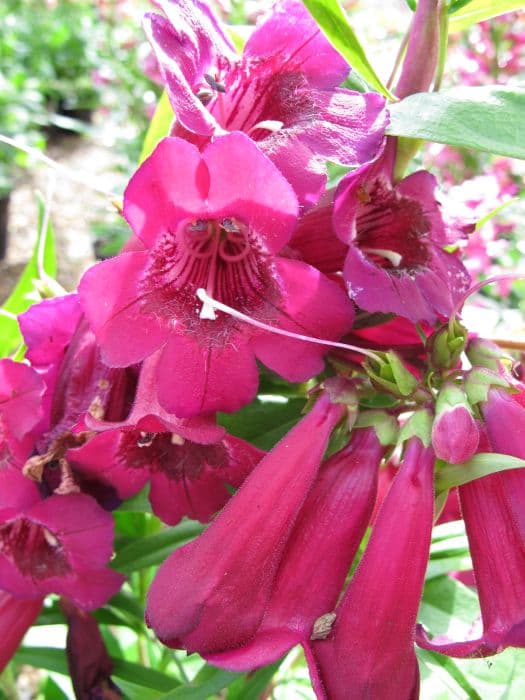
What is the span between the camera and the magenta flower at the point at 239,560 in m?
0.40

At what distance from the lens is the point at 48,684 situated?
87 centimetres

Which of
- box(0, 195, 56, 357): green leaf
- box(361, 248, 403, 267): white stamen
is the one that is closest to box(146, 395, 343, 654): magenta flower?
box(361, 248, 403, 267): white stamen

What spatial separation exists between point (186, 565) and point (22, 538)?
213mm

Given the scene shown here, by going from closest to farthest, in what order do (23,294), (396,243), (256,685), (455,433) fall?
(455,433)
(396,243)
(256,685)
(23,294)

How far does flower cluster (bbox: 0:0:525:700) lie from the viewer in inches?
16.2

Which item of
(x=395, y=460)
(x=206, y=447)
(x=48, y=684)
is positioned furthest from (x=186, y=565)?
(x=48, y=684)

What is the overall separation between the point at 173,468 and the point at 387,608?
19cm

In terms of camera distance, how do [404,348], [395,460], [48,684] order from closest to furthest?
[404,348], [395,460], [48,684]

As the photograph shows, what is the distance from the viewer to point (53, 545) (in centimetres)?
58

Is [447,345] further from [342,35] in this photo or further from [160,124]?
[160,124]

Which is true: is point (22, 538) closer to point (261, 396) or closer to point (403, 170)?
point (261, 396)

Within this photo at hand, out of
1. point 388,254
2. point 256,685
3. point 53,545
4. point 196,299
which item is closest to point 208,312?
point 196,299

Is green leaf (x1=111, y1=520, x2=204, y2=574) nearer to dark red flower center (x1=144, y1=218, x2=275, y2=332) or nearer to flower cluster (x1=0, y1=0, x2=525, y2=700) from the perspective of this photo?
flower cluster (x1=0, y1=0, x2=525, y2=700)

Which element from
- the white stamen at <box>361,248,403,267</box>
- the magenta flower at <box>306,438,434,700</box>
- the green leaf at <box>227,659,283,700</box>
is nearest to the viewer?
the magenta flower at <box>306,438,434,700</box>
